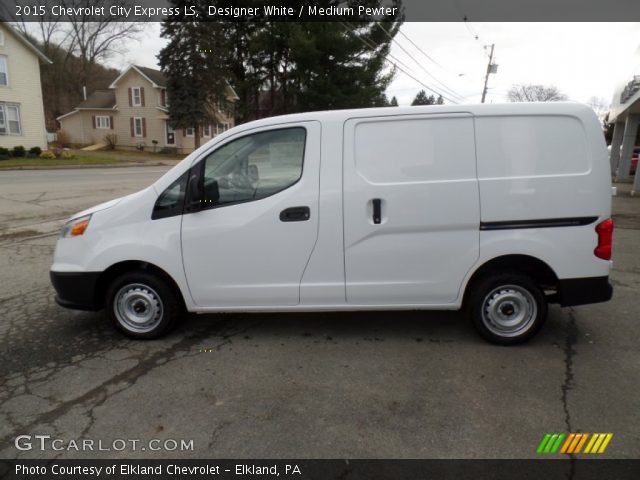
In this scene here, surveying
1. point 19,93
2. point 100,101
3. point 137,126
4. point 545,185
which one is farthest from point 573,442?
point 100,101

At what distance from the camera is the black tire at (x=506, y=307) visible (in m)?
3.91

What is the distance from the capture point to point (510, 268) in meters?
3.96

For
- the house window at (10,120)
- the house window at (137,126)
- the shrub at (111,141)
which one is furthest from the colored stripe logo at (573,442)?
the house window at (137,126)

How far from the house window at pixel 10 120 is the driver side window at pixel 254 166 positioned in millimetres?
33264

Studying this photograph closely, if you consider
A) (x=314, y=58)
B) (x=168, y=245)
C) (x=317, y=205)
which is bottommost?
(x=168, y=245)

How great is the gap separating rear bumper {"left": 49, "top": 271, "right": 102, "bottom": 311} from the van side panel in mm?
3435

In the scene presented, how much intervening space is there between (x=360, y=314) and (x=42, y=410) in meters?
2.89

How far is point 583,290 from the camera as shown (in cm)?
384

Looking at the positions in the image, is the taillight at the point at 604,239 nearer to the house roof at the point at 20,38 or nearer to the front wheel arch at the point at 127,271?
the front wheel arch at the point at 127,271

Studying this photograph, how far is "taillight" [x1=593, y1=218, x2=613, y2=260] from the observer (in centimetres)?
373

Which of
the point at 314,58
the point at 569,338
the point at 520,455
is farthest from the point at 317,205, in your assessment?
the point at 314,58

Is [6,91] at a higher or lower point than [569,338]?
higher

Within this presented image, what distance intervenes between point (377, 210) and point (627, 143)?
2313 cm
